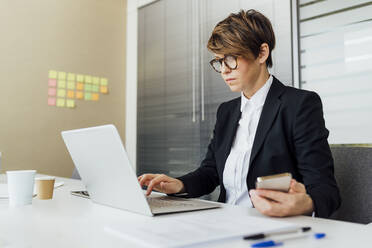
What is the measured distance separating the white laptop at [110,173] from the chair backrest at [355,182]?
14.9 inches

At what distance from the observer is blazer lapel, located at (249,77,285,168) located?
3.81ft

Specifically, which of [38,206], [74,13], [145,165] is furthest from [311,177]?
[74,13]

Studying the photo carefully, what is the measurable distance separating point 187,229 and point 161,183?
0.49 m

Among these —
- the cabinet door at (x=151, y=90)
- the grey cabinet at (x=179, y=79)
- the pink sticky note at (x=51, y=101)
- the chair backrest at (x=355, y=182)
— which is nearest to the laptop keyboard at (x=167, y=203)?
the chair backrest at (x=355, y=182)

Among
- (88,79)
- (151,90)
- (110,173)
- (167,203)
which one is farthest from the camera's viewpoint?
(151,90)

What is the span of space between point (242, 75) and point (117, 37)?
8.12 ft

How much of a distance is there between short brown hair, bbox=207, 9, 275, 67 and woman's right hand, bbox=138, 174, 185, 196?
0.49 m

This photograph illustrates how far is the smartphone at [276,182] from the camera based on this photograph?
71 centimetres

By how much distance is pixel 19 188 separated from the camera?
97 centimetres

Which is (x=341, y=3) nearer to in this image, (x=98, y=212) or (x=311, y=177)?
(x=311, y=177)

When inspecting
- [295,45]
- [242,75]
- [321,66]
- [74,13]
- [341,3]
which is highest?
[74,13]

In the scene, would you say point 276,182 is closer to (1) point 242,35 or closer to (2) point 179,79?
(1) point 242,35

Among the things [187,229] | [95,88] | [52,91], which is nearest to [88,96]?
[95,88]

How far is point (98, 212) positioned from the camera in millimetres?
834
